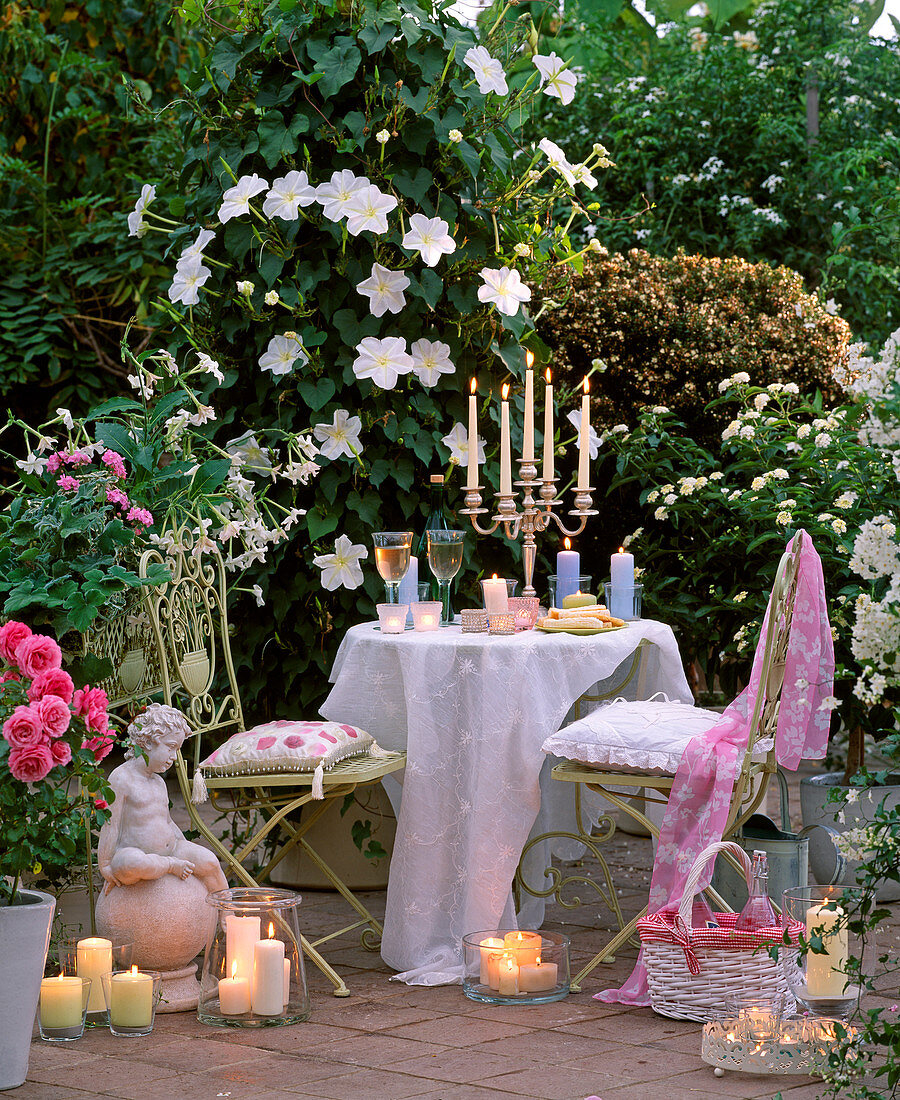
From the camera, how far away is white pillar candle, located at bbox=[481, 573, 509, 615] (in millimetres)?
3877

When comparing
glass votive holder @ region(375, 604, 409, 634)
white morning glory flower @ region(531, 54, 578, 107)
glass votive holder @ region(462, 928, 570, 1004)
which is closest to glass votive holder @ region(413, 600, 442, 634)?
glass votive holder @ region(375, 604, 409, 634)

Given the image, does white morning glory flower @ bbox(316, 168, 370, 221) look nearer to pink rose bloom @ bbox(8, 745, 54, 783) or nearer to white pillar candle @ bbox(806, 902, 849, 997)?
pink rose bloom @ bbox(8, 745, 54, 783)

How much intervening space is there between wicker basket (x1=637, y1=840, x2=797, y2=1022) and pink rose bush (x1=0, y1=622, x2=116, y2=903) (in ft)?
4.05

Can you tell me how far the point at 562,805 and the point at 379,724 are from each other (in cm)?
78

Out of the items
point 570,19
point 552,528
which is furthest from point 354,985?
point 570,19

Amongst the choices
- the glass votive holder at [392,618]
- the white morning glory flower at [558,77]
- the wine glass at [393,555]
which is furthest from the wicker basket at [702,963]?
the white morning glory flower at [558,77]

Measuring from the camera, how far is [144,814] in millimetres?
3469

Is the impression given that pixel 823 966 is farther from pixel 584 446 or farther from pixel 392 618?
pixel 584 446

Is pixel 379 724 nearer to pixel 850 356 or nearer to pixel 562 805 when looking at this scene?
pixel 562 805

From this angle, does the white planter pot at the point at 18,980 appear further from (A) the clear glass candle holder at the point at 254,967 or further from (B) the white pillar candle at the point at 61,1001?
(A) the clear glass candle holder at the point at 254,967

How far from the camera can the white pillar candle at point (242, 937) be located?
338 centimetres

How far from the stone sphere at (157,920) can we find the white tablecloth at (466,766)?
1.76ft

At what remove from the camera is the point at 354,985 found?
12.1 ft

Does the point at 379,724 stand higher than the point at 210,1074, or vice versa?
the point at 379,724
